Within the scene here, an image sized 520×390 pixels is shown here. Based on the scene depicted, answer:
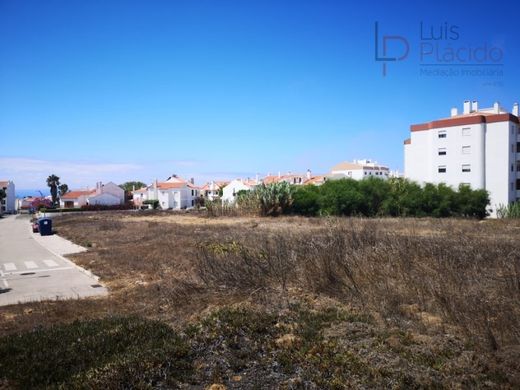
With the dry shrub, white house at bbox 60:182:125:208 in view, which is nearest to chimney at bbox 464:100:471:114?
the dry shrub

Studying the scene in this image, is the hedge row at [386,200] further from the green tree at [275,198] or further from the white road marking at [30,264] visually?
the white road marking at [30,264]

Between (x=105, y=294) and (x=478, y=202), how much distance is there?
3812cm

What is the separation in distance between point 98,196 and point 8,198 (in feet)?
85.8

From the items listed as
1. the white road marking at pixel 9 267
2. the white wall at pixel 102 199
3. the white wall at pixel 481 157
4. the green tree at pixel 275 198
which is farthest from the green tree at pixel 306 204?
the white wall at pixel 102 199

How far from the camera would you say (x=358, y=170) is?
3396 inches

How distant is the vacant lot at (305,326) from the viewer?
3.81m

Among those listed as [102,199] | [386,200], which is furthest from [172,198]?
[386,200]

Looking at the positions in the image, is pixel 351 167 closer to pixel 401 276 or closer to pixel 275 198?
pixel 275 198

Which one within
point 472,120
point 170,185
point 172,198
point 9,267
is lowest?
point 9,267

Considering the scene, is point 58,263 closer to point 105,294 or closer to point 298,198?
point 105,294

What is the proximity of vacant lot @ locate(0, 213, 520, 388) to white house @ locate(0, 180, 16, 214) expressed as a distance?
331 ft

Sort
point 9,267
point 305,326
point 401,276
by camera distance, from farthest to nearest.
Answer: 1. point 9,267
2. point 401,276
3. point 305,326

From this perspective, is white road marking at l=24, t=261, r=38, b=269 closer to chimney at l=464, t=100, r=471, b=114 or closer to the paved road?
the paved road

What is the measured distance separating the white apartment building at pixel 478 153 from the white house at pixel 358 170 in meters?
32.2
